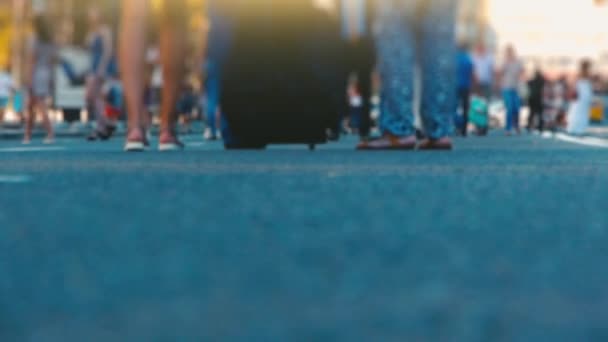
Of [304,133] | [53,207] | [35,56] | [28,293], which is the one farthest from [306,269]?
[35,56]

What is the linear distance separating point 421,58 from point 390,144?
0.86 metres

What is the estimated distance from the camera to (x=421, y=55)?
985 cm

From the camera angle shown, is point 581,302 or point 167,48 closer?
point 581,302

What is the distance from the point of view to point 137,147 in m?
8.41

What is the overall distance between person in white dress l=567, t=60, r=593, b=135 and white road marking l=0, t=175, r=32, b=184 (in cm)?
1790

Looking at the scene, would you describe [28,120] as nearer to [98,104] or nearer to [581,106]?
[98,104]

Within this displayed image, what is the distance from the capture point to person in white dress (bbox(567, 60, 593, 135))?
941 inches

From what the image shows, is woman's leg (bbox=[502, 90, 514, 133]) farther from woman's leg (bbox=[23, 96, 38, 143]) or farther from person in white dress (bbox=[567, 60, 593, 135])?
woman's leg (bbox=[23, 96, 38, 143])

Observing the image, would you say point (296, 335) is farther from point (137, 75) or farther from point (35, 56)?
point (35, 56)

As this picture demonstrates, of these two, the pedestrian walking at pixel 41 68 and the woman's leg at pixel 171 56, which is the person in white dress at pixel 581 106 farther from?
the woman's leg at pixel 171 56

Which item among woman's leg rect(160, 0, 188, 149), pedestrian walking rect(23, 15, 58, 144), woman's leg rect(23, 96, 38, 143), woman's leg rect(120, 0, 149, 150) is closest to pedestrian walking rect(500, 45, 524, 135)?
pedestrian walking rect(23, 15, 58, 144)

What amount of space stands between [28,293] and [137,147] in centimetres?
593

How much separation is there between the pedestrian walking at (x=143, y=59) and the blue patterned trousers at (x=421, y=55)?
1.30 metres

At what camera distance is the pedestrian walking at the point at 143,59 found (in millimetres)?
8531
